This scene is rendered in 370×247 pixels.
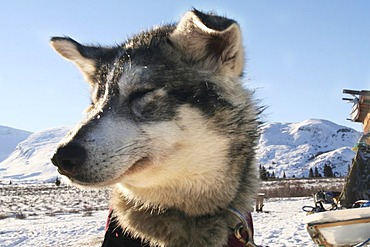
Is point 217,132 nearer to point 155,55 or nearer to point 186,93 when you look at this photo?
point 186,93

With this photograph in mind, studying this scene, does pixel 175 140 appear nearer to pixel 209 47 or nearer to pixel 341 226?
pixel 209 47

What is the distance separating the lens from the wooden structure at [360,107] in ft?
50.8

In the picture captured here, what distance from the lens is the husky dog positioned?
272 cm

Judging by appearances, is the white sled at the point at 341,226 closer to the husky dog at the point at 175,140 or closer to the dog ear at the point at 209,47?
the husky dog at the point at 175,140

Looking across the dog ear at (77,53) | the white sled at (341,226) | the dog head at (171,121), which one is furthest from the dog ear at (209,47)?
the white sled at (341,226)

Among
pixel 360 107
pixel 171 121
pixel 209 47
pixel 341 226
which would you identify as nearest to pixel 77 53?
pixel 209 47

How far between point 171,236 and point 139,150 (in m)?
0.62

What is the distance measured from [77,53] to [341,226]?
144 inches

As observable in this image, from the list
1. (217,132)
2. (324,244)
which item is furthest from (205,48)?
(324,244)

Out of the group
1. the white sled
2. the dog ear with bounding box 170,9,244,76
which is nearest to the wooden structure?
the white sled

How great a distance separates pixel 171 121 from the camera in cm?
289

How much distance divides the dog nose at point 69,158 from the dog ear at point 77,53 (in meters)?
1.35

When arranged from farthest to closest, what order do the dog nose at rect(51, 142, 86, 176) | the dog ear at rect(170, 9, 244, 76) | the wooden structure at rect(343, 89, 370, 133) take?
the wooden structure at rect(343, 89, 370, 133)
the dog ear at rect(170, 9, 244, 76)
the dog nose at rect(51, 142, 86, 176)

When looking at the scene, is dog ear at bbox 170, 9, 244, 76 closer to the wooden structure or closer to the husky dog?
the husky dog
